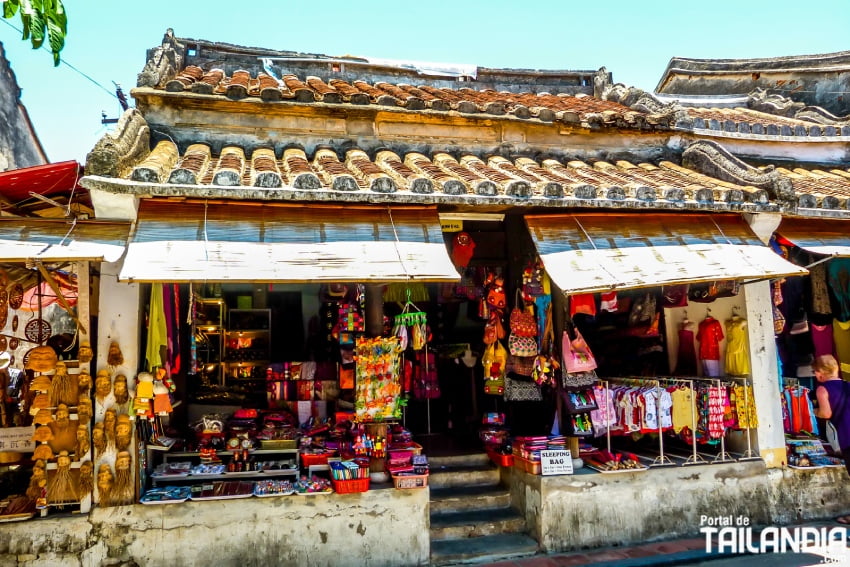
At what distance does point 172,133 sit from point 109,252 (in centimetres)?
259

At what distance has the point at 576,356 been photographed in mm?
7598

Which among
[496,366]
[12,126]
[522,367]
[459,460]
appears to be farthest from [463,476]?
[12,126]

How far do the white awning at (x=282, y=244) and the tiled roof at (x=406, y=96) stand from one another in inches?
80.4

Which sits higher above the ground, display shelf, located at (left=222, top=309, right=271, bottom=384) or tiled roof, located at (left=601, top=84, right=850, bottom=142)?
tiled roof, located at (left=601, top=84, right=850, bottom=142)

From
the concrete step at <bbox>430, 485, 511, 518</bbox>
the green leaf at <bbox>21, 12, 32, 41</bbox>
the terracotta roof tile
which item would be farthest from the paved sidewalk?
the green leaf at <bbox>21, 12, 32, 41</bbox>

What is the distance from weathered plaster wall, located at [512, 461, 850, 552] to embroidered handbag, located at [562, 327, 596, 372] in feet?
4.48

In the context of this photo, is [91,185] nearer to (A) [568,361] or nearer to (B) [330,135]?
(B) [330,135]

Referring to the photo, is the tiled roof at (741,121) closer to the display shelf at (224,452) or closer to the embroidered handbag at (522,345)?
the embroidered handbag at (522,345)

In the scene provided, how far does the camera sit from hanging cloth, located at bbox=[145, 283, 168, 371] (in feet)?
21.6

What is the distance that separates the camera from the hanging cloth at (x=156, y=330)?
21.6 feet

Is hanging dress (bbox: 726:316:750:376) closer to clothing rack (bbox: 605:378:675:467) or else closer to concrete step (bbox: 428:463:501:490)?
clothing rack (bbox: 605:378:675:467)

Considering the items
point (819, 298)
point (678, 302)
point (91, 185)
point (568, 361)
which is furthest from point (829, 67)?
point (91, 185)

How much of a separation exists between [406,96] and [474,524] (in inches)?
248

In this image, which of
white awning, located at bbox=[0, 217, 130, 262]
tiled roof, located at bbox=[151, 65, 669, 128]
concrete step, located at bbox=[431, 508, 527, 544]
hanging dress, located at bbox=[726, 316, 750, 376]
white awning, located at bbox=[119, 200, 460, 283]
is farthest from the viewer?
hanging dress, located at bbox=[726, 316, 750, 376]
